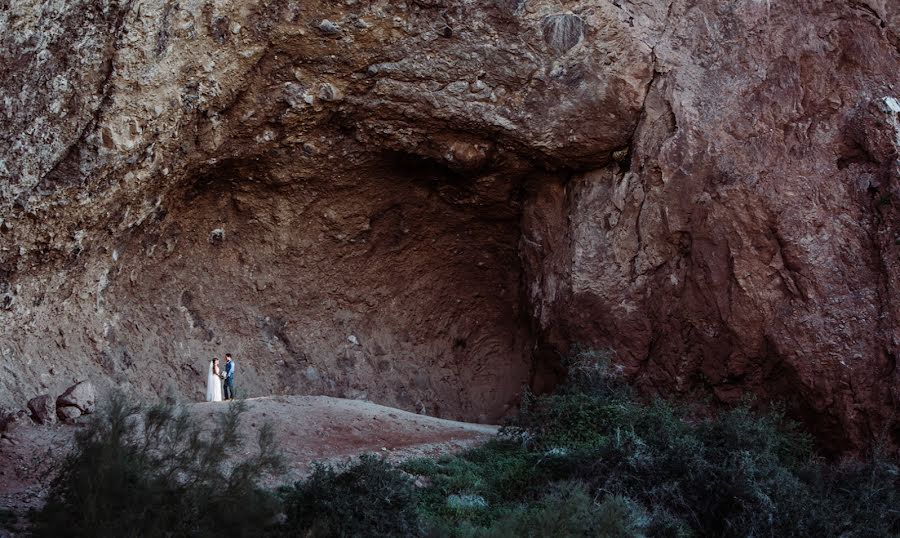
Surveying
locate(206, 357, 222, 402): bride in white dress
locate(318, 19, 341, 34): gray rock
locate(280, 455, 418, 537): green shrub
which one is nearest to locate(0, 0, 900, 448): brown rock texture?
locate(318, 19, 341, 34): gray rock

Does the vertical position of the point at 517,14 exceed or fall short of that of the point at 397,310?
it exceeds it

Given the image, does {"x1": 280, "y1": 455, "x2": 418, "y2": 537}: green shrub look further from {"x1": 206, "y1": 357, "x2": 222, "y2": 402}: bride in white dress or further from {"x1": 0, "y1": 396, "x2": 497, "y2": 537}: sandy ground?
{"x1": 206, "y1": 357, "x2": 222, "y2": 402}: bride in white dress

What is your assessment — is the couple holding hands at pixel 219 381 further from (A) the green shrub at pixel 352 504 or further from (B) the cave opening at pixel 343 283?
(A) the green shrub at pixel 352 504

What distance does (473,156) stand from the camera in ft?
48.2

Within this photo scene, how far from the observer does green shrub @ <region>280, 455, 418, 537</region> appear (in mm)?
8539

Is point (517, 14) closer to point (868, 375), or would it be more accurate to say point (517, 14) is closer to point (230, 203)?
point (230, 203)

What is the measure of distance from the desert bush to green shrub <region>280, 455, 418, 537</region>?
1.52 feet

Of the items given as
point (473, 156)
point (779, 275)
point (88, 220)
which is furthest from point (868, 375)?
point (88, 220)

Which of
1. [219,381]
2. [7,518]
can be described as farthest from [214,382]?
[7,518]

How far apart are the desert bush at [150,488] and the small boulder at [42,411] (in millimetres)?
2959

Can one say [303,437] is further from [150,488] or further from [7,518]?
[150,488]

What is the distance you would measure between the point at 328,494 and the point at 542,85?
7317mm

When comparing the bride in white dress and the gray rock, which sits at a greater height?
the gray rock

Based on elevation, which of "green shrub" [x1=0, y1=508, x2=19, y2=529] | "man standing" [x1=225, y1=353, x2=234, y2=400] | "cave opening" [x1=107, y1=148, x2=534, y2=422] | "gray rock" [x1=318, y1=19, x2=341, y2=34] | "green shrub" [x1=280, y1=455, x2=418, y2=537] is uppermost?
"gray rock" [x1=318, y1=19, x2=341, y2=34]
